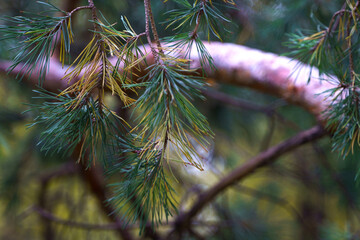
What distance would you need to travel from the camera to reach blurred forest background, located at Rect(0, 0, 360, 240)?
1076 mm

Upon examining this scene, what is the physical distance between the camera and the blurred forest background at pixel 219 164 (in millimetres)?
1076

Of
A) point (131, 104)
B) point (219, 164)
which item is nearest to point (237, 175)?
point (219, 164)

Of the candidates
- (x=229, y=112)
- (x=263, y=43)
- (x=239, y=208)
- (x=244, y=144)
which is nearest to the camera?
(x=263, y=43)

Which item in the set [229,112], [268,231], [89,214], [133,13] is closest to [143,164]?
[133,13]

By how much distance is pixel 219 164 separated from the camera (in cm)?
182

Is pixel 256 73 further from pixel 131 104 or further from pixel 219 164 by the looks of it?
pixel 219 164

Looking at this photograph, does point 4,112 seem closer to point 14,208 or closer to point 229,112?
point 14,208

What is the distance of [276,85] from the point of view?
774 mm

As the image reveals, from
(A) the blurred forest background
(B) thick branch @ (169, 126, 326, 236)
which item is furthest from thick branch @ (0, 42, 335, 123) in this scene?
(B) thick branch @ (169, 126, 326, 236)

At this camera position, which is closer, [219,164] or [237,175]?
[237,175]

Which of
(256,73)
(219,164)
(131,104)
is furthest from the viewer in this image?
(219,164)

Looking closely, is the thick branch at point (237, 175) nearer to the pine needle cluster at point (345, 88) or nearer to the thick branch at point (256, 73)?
the thick branch at point (256, 73)

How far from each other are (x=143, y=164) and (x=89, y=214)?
1422mm

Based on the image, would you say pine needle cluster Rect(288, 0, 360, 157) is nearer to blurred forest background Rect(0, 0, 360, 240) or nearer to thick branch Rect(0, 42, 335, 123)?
thick branch Rect(0, 42, 335, 123)
